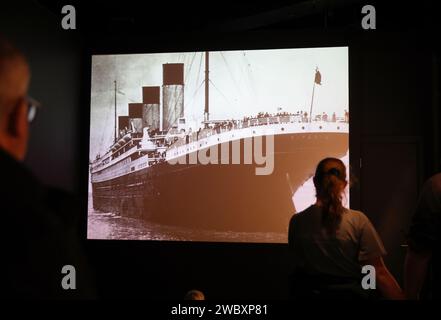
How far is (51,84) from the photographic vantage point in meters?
3.18

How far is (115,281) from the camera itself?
3.91 m

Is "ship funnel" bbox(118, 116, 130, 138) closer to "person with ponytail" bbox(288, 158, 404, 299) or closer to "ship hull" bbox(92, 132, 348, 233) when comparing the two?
"ship hull" bbox(92, 132, 348, 233)

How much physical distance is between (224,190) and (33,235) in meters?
3.20

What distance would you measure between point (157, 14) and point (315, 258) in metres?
3.17

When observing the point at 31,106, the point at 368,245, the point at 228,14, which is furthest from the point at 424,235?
the point at 228,14

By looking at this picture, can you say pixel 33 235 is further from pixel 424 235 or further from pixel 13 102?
pixel 424 235

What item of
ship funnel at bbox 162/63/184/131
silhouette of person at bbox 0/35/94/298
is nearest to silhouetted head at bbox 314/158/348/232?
silhouette of person at bbox 0/35/94/298

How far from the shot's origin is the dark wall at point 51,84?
9.06 feet

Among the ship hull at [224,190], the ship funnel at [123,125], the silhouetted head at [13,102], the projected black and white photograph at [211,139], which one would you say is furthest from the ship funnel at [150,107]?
the silhouetted head at [13,102]

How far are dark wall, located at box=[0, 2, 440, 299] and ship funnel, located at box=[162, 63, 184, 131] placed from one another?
23cm

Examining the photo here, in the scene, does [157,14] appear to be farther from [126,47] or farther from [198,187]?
[198,187]

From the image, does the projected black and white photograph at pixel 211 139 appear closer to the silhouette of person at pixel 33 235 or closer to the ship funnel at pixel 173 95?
the ship funnel at pixel 173 95

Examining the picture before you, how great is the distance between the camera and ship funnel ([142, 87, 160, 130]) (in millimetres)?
3867

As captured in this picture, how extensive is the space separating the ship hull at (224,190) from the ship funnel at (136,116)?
0.37m
